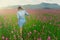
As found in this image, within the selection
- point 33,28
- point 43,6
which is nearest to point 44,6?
point 43,6

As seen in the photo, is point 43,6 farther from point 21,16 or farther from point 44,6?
point 21,16

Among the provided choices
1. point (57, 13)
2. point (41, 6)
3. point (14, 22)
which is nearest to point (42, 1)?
point (41, 6)

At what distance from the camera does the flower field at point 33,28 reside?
2.08 m

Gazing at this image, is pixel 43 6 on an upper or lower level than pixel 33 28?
upper

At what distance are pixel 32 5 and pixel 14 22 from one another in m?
0.23

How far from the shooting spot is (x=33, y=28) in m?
2.09

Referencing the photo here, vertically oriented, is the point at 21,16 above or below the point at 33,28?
above

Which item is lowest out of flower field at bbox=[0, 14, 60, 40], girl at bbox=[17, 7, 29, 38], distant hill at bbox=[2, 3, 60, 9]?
flower field at bbox=[0, 14, 60, 40]

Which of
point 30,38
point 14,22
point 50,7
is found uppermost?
point 50,7

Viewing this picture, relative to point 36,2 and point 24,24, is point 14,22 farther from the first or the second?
point 36,2

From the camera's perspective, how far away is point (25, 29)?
2092mm

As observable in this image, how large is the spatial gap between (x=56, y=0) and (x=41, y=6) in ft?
0.48

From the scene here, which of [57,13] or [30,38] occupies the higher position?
[57,13]

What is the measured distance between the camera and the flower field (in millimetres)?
2078
